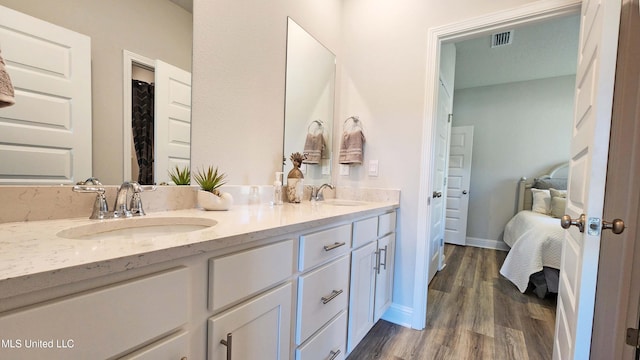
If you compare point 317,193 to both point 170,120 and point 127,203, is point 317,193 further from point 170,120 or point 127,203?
point 127,203

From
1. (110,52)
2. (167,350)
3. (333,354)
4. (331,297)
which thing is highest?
(110,52)

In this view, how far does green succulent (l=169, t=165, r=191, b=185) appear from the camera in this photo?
1174 millimetres

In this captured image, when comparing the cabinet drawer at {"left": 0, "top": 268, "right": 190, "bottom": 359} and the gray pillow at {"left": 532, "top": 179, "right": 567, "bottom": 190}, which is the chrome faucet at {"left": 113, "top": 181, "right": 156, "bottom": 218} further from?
the gray pillow at {"left": 532, "top": 179, "right": 567, "bottom": 190}

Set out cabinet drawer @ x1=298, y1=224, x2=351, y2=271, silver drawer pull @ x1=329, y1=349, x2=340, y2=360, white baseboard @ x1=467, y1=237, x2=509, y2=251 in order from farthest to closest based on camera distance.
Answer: white baseboard @ x1=467, y1=237, x2=509, y2=251 → silver drawer pull @ x1=329, y1=349, x2=340, y2=360 → cabinet drawer @ x1=298, y1=224, x2=351, y2=271

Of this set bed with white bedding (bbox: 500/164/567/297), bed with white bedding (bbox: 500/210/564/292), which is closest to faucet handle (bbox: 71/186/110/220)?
bed with white bedding (bbox: 500/164/567/297)

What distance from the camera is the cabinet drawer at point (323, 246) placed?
3.32 feet

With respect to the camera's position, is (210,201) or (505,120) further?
(505,120)

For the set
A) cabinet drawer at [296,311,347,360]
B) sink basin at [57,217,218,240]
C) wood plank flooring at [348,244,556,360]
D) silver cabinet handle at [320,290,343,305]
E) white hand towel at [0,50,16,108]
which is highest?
white hand towel at [0,50,16,108]

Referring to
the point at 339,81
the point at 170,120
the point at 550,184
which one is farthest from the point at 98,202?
the point at 550,184

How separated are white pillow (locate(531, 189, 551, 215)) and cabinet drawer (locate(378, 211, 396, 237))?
2.70 metres

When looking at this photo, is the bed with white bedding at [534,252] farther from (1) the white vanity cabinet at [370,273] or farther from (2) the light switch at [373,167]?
(2) the light switch at [373,167]

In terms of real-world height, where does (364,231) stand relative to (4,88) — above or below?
below

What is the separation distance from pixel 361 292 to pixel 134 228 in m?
1.14

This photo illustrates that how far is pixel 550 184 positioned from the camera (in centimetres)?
352
